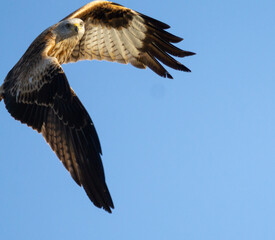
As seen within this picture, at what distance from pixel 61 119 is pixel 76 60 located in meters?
2.74

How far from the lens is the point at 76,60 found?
10.8 meters

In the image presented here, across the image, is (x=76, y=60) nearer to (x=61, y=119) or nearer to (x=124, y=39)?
(x=124, y=39)

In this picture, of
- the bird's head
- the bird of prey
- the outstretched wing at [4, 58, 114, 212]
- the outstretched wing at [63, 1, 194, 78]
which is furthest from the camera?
the outstretched wing at [63, 1, 194, 78]

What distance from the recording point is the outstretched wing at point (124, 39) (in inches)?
404

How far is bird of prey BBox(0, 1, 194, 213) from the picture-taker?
25.7ft

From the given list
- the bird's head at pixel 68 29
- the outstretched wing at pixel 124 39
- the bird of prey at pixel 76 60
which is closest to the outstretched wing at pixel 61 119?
the bird of prey at pixel 76 60

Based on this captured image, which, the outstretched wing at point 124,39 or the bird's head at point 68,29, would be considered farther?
the outstretched wing at point 124,39

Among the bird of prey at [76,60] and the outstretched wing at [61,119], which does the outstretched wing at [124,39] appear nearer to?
the bird of prey at [76,60]

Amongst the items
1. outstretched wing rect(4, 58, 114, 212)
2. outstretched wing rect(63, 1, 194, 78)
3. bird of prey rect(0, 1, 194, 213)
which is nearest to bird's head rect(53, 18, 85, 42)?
bird of prey rect(0, 1, 194, 213)

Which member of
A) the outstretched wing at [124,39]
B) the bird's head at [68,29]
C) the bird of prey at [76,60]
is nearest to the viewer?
the bird of prey at [76,60]

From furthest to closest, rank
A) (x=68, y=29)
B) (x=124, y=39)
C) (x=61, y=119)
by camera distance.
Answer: (x=124, y=39)
(x=68, y=29)
(x=61, y=119)

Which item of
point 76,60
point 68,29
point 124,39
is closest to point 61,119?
point 68,29

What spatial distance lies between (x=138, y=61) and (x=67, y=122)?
9.53 ft

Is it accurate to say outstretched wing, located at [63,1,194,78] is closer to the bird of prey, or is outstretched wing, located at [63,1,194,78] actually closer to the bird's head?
the bird of prey
